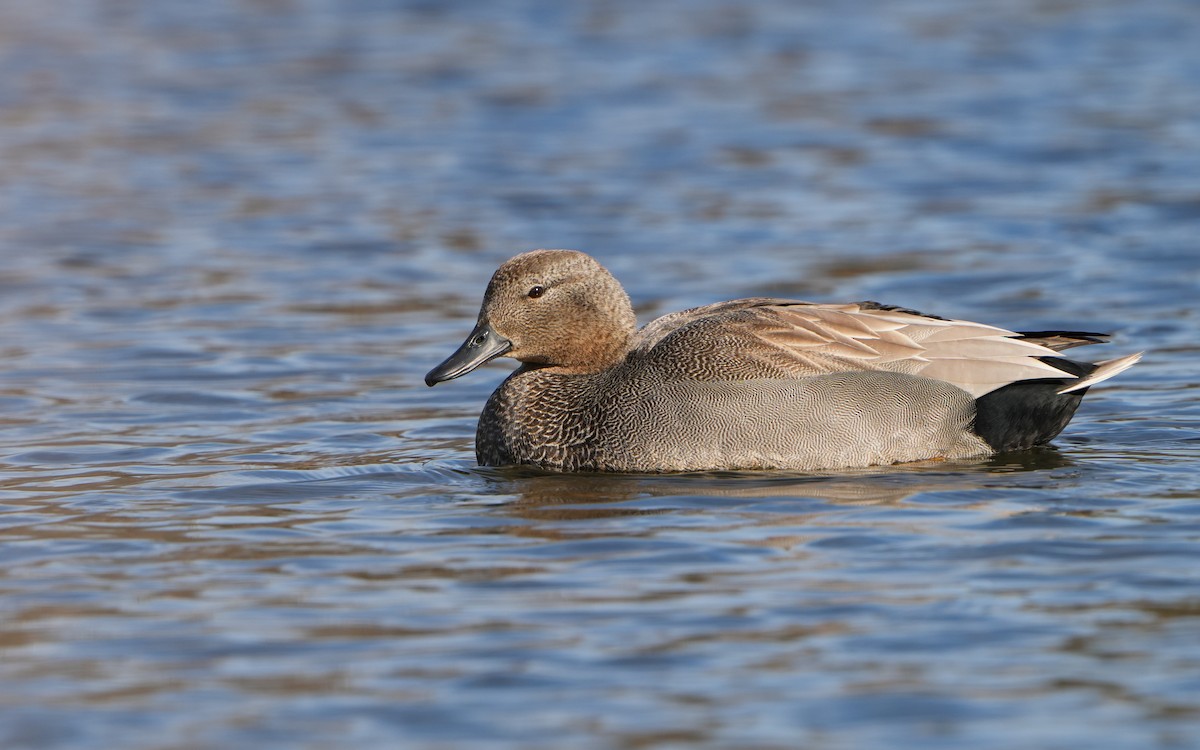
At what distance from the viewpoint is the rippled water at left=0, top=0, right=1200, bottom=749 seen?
5.21m

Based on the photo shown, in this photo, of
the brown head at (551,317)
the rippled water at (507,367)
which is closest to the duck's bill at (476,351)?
the brown head at (551,317)

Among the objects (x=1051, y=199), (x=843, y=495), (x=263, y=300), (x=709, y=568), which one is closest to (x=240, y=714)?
(x=709, y=568)

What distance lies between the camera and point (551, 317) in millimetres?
8156

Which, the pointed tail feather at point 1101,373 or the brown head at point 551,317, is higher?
the brown head at point 551,317

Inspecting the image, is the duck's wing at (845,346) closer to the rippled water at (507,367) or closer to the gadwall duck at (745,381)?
the gadwall duck at (745,381)

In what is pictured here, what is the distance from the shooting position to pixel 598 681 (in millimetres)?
5211

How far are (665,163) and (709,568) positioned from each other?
9.60 m

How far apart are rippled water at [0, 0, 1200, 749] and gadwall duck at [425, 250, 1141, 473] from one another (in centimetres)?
17

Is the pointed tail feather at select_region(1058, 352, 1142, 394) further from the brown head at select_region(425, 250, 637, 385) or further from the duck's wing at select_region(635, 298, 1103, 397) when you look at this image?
the brown head at select_region(425, 250, 637, 385)

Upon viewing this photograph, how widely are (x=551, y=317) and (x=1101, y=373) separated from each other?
2.20 m

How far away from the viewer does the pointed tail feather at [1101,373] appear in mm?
7852

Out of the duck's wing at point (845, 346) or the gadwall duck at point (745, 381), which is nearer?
the gadwall duck at point (745, 381)

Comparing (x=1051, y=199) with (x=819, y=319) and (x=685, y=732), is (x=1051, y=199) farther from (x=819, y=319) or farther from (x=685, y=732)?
(x=685, y=732)

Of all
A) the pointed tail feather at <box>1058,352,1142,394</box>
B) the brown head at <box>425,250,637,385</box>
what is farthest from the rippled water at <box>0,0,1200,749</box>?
the brown head at <box>425,250,637,385</box>
